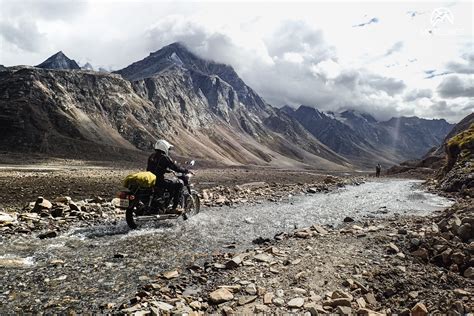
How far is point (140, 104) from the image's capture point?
550 ft

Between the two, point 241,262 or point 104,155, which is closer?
point 241,262

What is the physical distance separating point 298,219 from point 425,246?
300 inches

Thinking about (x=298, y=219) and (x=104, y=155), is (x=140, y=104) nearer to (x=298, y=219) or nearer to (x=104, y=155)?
(x=104, y=155)

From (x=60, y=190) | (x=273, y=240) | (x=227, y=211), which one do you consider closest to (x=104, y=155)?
(x=60, y=190)

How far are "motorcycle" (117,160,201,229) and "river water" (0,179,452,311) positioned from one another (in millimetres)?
437

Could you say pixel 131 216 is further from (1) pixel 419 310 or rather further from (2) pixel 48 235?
(1) pixel 419 310

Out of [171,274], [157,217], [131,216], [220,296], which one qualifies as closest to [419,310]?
[220,296]

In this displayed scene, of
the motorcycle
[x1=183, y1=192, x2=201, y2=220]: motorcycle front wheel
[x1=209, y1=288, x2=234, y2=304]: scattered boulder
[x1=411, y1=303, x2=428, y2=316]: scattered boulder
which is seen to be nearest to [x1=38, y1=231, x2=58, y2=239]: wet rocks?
the motorcycle

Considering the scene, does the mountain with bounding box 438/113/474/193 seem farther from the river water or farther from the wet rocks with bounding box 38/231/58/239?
the wet rocks with bounding box 38/231/58/239

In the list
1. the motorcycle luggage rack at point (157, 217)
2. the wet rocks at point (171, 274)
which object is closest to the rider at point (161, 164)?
the motorcycle luggage rack at point (157, 217)

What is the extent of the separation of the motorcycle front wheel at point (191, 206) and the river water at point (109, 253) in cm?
37

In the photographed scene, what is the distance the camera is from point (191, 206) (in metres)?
16.2

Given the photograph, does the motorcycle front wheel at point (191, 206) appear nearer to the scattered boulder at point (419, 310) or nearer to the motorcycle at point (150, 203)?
the motorcycle at point (150, 203)

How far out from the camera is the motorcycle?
44.1ft
